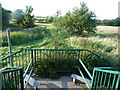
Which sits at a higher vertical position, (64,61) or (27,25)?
(27,25)

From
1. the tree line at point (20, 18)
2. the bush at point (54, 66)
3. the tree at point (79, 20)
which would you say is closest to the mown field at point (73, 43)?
the bush at point (54, 66)

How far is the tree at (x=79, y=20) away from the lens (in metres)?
10.2

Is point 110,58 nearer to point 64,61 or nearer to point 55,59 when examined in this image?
point 64,61

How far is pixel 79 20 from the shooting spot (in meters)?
10.2

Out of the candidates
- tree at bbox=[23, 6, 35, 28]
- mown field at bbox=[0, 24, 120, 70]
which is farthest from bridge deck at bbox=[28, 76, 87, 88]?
tree at bbox=[23, 6, 35, 28]

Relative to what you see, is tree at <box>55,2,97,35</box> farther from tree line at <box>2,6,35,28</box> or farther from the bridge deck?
the bridge deck

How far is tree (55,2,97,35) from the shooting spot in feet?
33.5

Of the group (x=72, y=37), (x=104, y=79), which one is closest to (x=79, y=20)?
(x=72, y=37)

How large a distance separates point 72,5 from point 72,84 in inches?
377

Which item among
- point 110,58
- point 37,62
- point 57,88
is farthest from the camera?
point 110,58

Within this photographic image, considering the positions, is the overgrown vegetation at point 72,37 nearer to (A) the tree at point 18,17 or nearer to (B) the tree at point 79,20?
(B) the tree at point 79,20

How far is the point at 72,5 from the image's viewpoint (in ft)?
35.9

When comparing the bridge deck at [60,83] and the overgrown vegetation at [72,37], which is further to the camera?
the overgrown vegetation at [72,37]

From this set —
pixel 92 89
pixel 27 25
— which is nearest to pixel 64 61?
pixel 92 89
